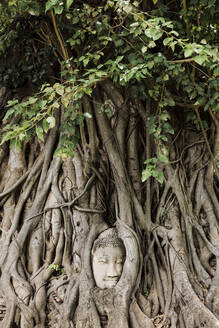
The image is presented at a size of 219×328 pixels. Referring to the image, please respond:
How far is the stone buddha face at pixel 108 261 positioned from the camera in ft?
9.66

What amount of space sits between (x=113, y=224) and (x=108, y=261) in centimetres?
47

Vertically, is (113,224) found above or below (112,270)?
above

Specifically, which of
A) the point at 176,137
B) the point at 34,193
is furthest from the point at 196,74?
the point at 34,193

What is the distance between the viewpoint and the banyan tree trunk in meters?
2.85

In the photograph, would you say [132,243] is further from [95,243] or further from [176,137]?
[176,137]

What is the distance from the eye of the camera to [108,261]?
2971 millimetres

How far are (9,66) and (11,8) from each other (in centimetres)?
77

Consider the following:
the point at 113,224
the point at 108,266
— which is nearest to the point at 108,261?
the point at 108,266

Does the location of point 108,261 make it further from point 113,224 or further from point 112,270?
point 113,224

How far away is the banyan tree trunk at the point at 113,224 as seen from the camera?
9.34 ft

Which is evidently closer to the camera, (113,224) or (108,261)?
(108,261)

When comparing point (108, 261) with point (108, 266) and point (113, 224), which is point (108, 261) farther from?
point (113, 224)

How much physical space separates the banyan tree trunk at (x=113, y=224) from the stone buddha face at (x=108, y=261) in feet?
0.20

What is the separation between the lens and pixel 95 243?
123 inches
